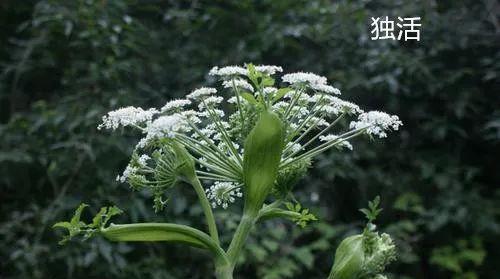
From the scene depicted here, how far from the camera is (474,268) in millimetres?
2529

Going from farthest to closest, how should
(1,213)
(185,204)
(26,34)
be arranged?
1. (26,34)
2. (1,213)
3. (185,204)

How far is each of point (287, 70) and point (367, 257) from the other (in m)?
1.77

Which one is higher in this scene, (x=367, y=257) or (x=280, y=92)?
(x=280, y=92)

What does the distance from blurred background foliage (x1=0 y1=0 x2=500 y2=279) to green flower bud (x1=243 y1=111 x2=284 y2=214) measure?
134cm

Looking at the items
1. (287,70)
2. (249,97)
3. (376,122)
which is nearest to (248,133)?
(249,97)

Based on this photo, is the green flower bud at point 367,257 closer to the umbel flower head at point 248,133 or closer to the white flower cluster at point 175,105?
the umbel flower head at point 248,133

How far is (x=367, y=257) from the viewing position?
849 mm

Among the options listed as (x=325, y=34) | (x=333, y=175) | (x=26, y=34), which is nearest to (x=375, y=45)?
(x=325, y=34)

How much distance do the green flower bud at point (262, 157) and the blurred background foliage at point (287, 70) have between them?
4.40 feet

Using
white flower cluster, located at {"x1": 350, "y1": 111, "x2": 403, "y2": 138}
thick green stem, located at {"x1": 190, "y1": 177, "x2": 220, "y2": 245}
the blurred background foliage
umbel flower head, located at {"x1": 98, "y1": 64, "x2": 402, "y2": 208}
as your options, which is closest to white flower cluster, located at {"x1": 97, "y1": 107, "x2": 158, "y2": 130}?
umbel flower head, located at {"x1": 98, "y1": 64, "x2": 402, "y2": 208}

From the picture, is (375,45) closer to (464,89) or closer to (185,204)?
(464,89)

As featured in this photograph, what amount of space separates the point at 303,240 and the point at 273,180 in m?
1.69

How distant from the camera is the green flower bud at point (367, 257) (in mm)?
841

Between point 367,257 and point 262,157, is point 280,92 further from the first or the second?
Answer: point 367,257
